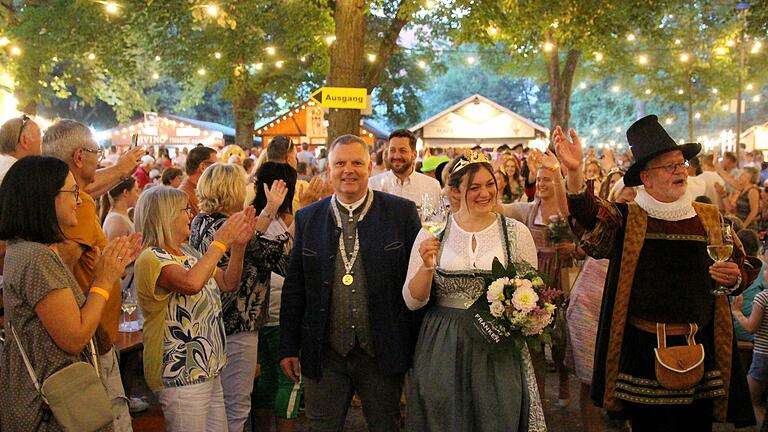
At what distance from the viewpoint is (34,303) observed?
3381 millimetres

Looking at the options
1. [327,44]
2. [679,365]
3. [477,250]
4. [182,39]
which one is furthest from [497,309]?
[182,39]

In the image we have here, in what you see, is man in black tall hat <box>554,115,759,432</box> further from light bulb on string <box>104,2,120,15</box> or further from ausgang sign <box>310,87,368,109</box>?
light bulb on string <box>104,2,120,15</box>

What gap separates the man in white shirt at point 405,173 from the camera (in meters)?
7.70

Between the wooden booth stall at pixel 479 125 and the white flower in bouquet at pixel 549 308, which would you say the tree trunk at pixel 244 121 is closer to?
→ the wooden booth stall at pixel 479 125

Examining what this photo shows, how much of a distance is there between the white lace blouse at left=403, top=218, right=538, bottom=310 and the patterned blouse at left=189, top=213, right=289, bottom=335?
136 centimetres

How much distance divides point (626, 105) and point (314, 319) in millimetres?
87837

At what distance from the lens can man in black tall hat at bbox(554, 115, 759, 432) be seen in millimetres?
4285

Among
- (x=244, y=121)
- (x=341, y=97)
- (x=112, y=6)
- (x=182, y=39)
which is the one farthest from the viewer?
(x=244, y=121)

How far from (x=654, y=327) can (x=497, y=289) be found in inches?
39.0

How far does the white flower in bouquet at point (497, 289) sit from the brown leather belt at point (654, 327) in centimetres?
89

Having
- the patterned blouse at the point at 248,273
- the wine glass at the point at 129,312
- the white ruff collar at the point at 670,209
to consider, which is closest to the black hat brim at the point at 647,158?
the white ruff collar at the point at 670,209

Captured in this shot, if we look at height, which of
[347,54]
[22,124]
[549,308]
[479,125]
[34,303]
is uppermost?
[479,125]

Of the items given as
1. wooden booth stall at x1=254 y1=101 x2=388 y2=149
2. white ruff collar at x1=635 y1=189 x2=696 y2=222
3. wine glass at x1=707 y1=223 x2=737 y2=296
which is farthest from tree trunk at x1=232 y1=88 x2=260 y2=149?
wine glass at x1=707 y1=223 x2=737 y2=296

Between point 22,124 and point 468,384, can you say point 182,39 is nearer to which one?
point 22,124
